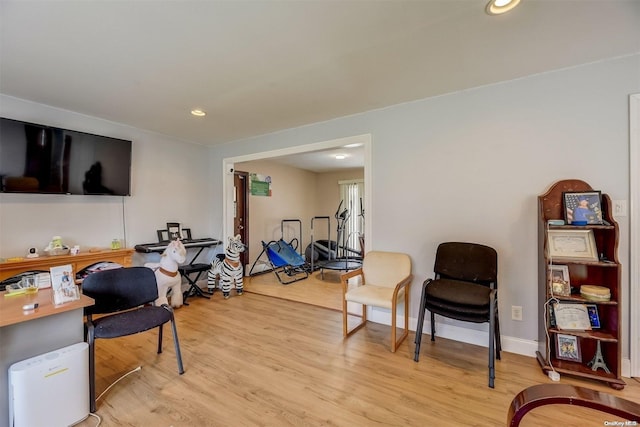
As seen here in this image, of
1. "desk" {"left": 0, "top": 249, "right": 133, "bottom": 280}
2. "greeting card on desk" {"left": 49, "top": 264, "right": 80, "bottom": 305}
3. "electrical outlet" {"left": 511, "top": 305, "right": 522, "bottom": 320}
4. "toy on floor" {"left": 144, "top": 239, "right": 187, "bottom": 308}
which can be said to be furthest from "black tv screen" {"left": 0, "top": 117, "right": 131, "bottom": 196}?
"electrical outlet" {"left": 511, "top": 305, "right": 522, "bottom": 320}

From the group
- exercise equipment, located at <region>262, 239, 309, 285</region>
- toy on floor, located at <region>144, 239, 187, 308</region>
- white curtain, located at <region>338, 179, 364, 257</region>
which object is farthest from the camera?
white curtain, located at <region>338, 179, 364, 257</region>

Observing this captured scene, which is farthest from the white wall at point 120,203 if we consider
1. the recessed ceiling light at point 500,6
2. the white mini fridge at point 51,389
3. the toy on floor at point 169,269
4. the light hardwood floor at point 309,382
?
the recessed ceiling light at point 500,6

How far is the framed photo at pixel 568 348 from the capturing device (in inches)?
83.8

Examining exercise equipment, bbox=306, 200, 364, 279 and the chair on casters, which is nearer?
the chair on casters

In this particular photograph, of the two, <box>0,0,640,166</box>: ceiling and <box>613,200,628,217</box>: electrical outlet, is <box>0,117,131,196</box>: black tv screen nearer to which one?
<box>0,0,640,166</box>: ceiling

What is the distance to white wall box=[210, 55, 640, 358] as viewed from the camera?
6.97ft

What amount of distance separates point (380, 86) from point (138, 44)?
1.91 metres

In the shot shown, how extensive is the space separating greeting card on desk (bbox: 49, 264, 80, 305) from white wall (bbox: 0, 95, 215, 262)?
168cm

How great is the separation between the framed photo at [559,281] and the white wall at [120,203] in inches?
170

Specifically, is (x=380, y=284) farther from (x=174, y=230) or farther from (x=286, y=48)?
(x=174, y=230)

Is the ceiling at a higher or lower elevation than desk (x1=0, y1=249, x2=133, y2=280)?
higher

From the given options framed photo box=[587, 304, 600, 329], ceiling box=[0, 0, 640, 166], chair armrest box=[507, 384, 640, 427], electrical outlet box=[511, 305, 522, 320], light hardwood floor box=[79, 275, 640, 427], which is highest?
ceiling box=[0, 0, 640, 166]

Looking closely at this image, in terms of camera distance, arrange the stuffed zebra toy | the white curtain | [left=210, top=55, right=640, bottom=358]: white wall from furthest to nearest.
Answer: the white curtain < the stuffed zebra toy < [left=210, top=55, right=640, bottom=358]: white wall

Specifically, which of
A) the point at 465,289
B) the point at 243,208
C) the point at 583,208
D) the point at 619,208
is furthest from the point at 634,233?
the point at 243,208
